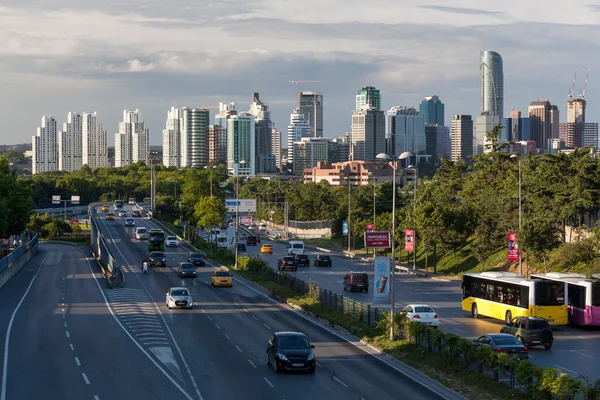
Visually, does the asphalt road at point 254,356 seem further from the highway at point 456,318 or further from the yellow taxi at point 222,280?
the highway at point 456,318

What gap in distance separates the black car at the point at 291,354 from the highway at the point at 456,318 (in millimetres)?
8755

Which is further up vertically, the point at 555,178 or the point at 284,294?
the point at 555,178

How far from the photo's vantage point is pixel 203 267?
82.7 meters

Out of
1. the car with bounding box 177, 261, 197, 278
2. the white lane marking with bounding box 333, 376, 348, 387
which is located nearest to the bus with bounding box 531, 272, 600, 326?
the white lane marking with bounding box 333, 376, 348, 387

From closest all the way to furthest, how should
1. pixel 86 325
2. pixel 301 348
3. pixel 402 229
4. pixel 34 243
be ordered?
pixel 301 348
pixel 86 325
pixel 402 229
pixel 34 243

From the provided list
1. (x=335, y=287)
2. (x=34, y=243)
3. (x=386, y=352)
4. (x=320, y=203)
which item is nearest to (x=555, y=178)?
(x=335, y=287)

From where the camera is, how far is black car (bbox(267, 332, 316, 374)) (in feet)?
99.2

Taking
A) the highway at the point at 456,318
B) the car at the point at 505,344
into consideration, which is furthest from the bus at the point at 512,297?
the car at the point at 505,344

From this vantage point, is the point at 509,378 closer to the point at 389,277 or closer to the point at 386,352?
the point at 386,352

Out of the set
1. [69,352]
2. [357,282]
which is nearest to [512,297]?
[357,282]

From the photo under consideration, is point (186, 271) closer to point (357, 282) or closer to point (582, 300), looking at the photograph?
point (357, 282)

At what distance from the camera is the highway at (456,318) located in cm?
3328

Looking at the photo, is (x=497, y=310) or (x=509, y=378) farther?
(x=497, y=310)

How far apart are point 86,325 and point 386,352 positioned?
16.5 m
